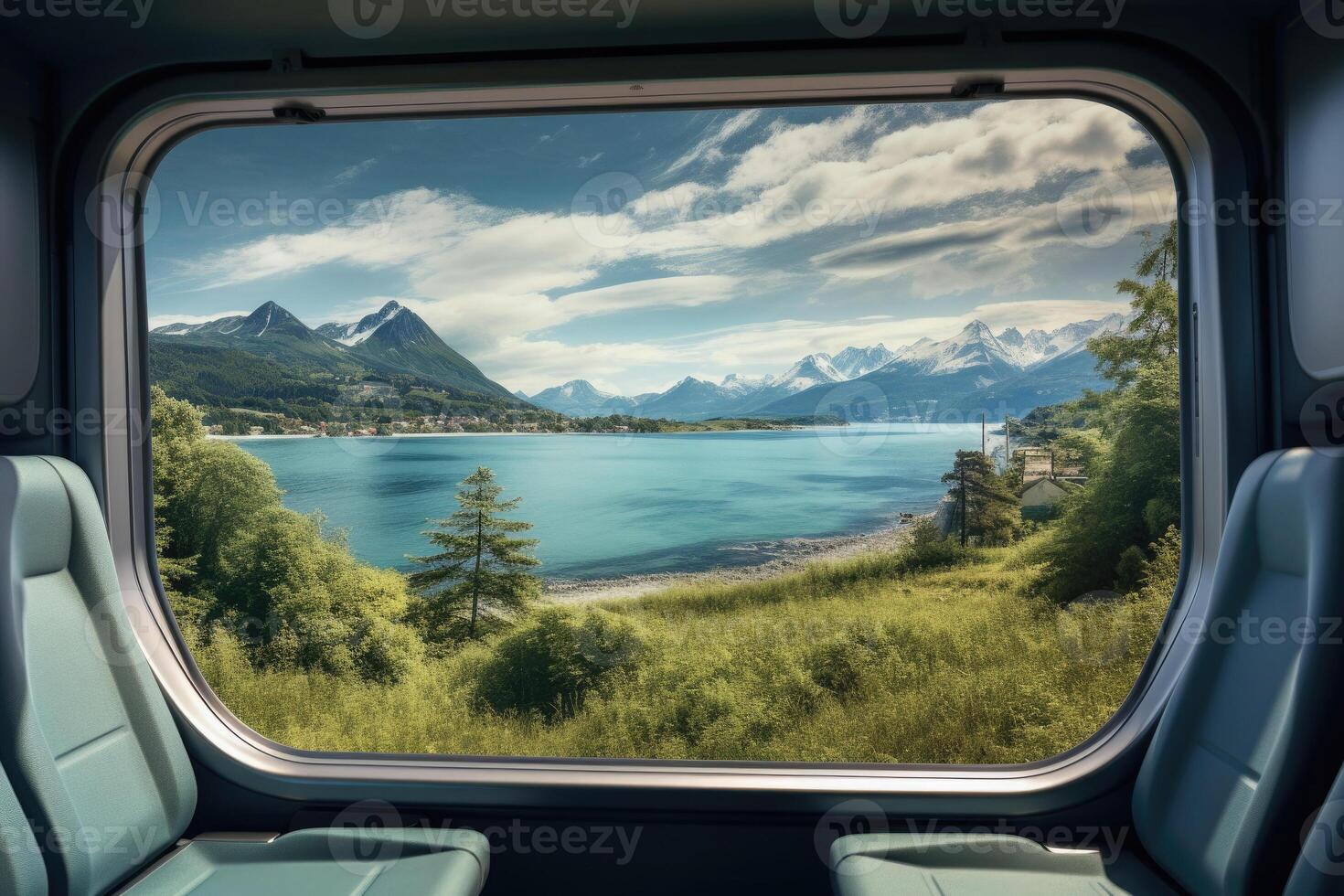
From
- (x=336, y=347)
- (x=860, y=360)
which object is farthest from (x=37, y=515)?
(x=860, y=360)

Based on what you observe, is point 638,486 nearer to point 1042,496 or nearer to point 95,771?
point 1042,496

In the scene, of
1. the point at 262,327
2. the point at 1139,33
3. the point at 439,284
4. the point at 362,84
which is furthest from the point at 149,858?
the point at 439,284

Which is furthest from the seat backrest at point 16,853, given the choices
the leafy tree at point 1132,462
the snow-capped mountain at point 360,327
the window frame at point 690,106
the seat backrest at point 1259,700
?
the leafy tree at point 1132,462

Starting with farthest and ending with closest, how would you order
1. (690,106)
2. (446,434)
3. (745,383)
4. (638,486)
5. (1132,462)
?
(638,486) → (745,383) → (446,434) → (1132,462) → (690,106)

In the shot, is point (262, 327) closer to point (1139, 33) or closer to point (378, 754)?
point (378, 754)

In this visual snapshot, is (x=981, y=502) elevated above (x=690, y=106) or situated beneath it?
situated beneath

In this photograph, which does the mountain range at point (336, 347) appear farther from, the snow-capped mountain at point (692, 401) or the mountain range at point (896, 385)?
the snow-capped mountain at point (692, 401)

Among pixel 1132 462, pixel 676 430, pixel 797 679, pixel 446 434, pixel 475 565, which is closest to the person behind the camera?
pixel 1132 462
